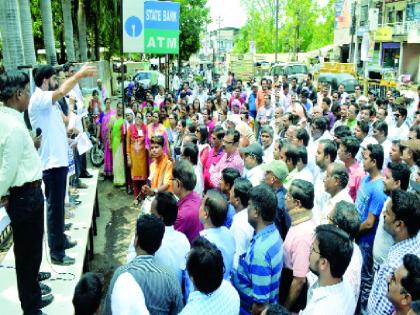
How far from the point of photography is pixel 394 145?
571 centimetres

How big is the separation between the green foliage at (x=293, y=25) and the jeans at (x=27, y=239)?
46962mm

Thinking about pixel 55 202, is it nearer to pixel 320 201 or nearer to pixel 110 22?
pixel 320 201

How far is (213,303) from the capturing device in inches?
99.5

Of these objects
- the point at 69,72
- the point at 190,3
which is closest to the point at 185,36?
the point at 190,3

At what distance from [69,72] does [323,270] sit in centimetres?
575

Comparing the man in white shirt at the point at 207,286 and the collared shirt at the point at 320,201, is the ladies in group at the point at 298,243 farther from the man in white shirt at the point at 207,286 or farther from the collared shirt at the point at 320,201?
the man in white shirt at the point at 207,286

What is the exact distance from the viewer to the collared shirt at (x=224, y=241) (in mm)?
3307

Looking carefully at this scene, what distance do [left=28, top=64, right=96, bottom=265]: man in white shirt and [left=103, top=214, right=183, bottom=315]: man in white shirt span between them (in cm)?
149

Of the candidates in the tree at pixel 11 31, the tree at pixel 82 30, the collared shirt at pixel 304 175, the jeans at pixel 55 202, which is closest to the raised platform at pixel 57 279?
the jeans at pixel 55 202

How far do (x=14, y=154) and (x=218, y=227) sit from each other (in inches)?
59.3

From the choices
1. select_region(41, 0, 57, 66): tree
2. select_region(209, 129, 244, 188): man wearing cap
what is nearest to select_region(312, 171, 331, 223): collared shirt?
select_region(209, 129, 244, 188): man wearing cap

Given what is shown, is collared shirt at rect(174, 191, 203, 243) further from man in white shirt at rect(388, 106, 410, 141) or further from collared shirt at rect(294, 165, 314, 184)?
man in white shirt at rect(388, 106, 410, 141)

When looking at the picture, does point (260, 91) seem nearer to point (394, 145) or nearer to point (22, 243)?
point (394, 145)

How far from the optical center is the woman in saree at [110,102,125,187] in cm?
911
